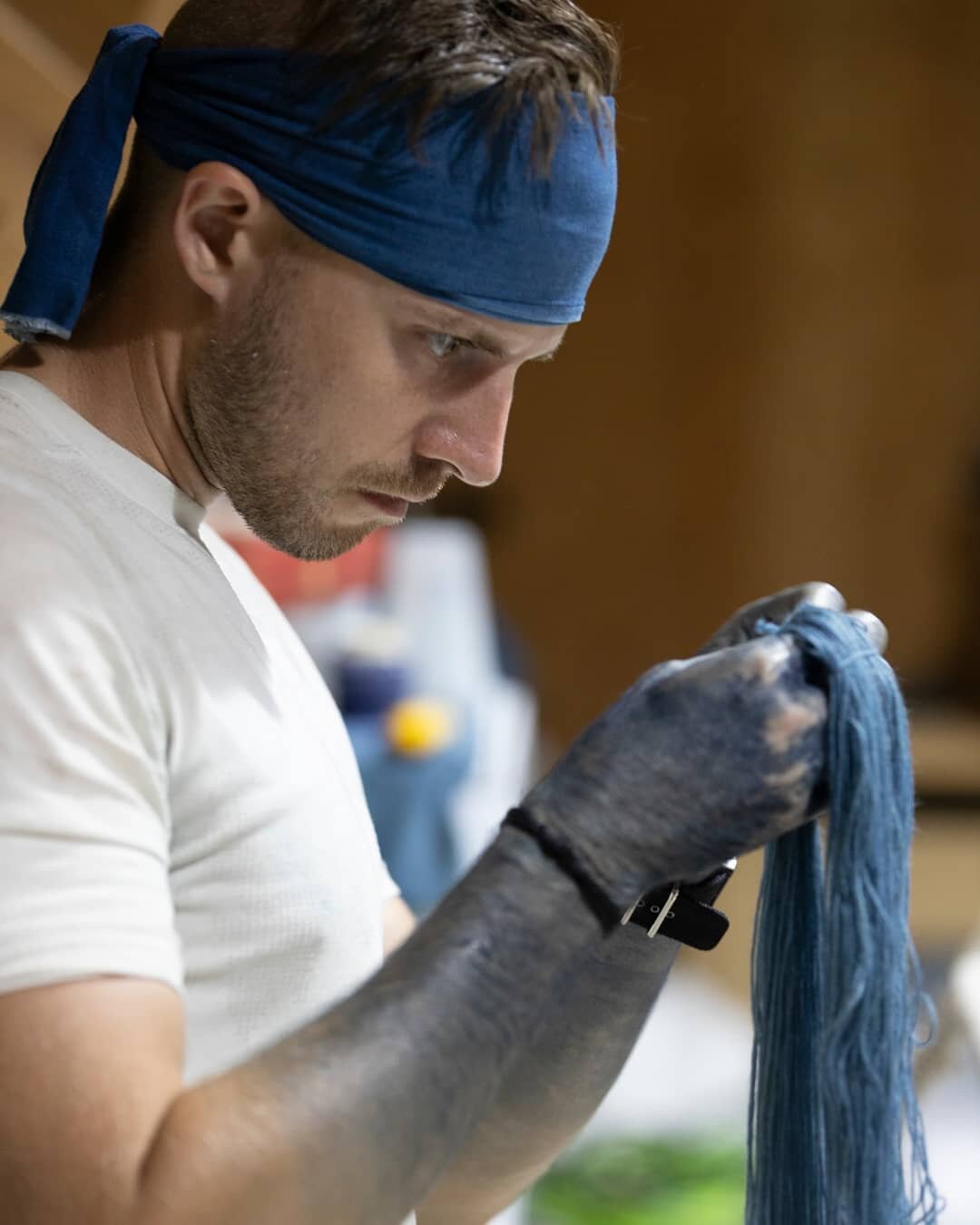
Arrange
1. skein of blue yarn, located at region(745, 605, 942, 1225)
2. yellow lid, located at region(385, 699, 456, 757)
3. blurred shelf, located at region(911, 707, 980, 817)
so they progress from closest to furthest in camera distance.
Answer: skein of blue yarn, located at region(745, 605, 942, 1225) → yellow lid, located at region(385, 699, 456, 757) → blurred shelf, located at region(911, 707, 980, 817)

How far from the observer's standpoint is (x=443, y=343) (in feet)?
2.64

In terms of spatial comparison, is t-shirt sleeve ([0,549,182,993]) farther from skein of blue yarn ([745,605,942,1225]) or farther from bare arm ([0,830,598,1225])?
skein of blue yarn ([745,605,942,1225])

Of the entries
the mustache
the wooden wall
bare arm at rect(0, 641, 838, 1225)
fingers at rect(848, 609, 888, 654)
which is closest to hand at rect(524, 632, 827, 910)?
bare arm at rect(0, 641, 838, 1225)

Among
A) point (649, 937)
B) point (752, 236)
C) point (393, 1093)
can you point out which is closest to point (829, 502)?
point (752, 236)

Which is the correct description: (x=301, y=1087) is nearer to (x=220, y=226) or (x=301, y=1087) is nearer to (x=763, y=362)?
(x=220, y=226)

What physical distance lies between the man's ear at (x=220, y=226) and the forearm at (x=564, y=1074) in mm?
444

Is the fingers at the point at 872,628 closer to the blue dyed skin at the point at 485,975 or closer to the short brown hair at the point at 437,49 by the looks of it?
the blue dyed skin at the point at 485,975

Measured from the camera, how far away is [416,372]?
0.81 metres

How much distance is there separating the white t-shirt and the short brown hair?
229mm

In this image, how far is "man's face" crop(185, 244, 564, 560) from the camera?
31.0 inches

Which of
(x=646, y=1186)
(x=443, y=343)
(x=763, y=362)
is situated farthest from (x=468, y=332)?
(x=763, y=362)

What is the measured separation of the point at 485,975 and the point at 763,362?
10.3 ft

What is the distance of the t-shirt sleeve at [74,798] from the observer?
0.62 meters

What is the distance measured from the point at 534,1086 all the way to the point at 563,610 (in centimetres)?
292
